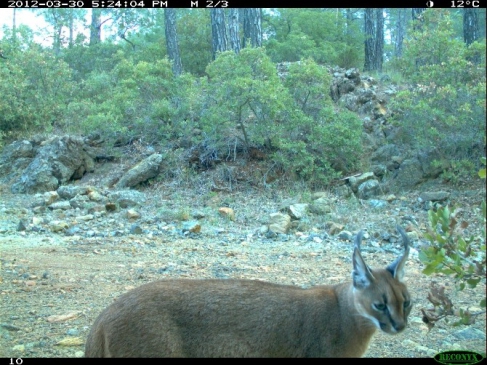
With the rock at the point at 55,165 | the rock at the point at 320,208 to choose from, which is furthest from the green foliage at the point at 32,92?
the rock at the point at 320,208

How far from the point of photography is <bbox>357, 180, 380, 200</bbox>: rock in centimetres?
1108

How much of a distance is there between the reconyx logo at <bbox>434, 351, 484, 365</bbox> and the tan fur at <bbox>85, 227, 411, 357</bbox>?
593 mm

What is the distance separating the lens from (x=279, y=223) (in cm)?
959

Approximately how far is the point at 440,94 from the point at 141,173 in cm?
625

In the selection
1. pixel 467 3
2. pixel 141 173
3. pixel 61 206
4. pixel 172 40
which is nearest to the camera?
pixel 467 3

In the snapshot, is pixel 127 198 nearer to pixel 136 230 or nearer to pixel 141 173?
pixel 141 173

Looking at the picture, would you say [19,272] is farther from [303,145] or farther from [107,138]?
[107,138]

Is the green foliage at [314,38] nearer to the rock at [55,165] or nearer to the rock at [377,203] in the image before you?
the rock at [55,165]

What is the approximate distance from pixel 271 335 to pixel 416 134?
751 centimetres

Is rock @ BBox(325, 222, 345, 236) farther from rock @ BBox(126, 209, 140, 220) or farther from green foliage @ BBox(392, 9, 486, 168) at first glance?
rock @ BBox(126, 209, 140, 220)

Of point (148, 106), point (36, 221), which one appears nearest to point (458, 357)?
point (36, 221)

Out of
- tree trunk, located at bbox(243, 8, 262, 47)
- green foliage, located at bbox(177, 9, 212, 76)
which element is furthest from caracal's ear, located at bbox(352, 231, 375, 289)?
green foliage, located at bbox(177, 9, 212, 76)

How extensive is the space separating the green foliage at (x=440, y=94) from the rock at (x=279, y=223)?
282 cm

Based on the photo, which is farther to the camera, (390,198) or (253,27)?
(253,27)
